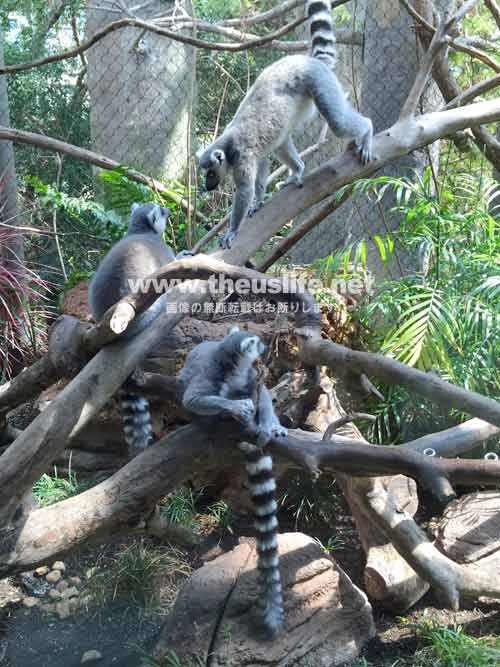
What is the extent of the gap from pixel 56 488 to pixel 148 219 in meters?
2.22

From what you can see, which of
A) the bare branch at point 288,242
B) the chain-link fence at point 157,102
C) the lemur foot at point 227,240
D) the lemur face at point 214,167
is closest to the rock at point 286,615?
the bare branch at point 288,242

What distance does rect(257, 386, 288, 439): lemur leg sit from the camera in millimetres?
3108

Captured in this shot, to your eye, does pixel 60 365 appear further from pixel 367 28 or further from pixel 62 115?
pixel 62 115

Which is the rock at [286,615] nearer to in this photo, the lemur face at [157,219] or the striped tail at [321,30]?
the lemur face at [157,219]

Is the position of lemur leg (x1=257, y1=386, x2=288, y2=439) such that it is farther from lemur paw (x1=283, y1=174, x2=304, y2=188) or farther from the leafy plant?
the leafy plant

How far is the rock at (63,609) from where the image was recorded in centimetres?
421

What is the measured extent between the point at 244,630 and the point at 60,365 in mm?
1784

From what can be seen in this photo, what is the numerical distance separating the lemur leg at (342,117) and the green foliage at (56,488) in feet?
10.7

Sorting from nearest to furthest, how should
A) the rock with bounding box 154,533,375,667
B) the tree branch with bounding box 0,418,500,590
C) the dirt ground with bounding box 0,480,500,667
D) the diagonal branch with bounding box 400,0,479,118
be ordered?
the tree branch with bounding box 0,418,500,590
the rock with bounding box 154,533,375,667
the dirt ground with bounding box 0,480,500,667
the diagonal branch with bounding box 400,0,479,118

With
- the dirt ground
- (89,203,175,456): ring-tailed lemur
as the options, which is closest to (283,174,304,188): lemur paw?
(89,203,175,456): ring-tailed lemur

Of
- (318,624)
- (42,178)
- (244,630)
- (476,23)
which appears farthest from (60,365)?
(476,23)

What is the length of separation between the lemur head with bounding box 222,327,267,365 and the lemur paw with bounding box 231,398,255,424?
1.05 feet

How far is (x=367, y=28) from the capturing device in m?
6.07

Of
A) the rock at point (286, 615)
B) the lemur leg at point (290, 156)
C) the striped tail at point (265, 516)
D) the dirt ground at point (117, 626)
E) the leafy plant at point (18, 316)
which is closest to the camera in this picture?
the striped tail at point (265, 516)
